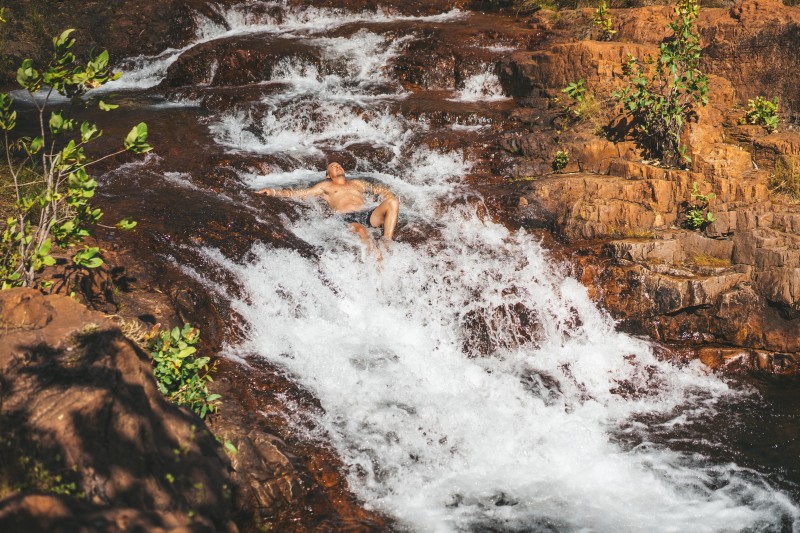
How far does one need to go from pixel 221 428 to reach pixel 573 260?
185 inches

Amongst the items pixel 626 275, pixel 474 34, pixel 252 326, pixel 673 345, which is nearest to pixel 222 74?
pixel 474 34

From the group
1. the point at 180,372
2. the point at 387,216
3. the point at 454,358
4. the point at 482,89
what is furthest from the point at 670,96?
the point at 180,372

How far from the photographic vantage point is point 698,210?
812 centimetres

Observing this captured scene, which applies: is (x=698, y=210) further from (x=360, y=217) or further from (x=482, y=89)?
(x=482, y=89)

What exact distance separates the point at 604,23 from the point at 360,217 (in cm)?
578

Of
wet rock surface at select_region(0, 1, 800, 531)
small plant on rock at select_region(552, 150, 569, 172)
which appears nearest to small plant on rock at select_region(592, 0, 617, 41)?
wet rock surface at select_region(0, 1, 800, 531)

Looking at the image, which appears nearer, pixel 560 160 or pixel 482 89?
pixel 560 160

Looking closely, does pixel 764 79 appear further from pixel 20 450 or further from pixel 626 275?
pixel 20 450

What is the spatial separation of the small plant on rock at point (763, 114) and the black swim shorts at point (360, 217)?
521 centimetres

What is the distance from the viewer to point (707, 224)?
8.04 meters

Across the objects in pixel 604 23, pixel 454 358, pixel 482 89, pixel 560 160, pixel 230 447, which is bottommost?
pixel 454 358

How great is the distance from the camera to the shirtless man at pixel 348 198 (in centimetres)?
841

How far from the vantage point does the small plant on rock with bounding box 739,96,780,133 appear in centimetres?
899

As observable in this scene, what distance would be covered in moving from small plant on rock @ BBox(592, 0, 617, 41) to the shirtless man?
203 inches
